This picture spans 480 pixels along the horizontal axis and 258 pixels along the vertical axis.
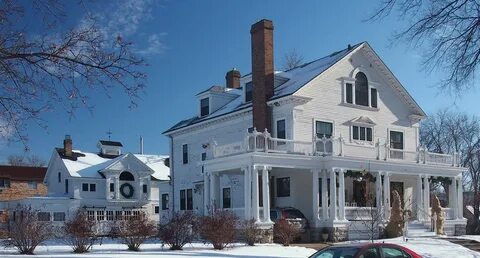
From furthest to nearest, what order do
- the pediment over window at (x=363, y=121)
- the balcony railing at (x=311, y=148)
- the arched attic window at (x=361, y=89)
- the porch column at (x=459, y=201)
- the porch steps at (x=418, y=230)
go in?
the arched attic window at (x=361, y=89) < the porch column at (x=459, y=201) < the pediment over window at (x=363, y=121) < the porch steps at (x=418, y=230) < the balcony railing at (x=311, y=148)

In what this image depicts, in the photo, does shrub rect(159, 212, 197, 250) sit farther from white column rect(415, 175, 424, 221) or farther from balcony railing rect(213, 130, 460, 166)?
white column rect(415, 175, 424, 221)

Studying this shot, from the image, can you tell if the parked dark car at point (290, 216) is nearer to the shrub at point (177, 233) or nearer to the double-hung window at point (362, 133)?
the shrub at point (177, 233)

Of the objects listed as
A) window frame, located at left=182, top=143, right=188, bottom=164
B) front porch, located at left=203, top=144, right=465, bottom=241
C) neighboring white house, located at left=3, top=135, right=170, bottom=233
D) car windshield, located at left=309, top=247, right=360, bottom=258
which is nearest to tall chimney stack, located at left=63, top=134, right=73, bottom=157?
neighboring white house, located at left=3, top=135, right=170, bottom=233

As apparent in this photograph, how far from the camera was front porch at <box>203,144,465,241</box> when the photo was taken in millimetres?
29828

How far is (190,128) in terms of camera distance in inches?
1676

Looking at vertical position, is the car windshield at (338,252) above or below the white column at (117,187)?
above

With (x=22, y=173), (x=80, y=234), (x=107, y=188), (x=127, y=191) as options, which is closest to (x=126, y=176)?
(x=127, y=191)

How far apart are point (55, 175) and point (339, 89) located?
34422mm

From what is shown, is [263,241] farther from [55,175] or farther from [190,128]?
[55,175]

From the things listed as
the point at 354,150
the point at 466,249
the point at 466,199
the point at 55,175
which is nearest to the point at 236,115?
the point at 354,150

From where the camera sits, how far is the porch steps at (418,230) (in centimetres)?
3272

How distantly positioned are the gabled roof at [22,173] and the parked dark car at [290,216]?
139 ft

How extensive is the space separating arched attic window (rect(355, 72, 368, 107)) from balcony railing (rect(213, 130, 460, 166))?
3.22 m

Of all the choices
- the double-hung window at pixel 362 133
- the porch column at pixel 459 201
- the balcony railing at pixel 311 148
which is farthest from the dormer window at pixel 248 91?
the porch column at pixel 459 201
